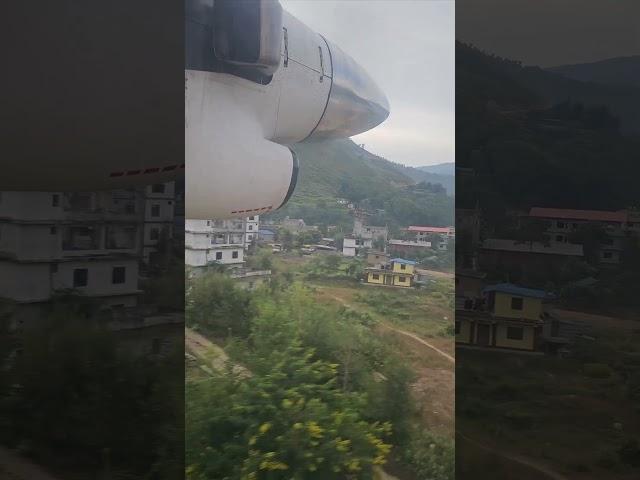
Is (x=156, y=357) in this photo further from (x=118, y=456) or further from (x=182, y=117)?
(x=182, y=117)

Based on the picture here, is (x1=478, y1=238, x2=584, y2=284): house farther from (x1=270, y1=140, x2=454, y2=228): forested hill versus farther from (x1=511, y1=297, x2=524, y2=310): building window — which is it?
(x1=270, y1=140, x2=454, y2=228): forested hill

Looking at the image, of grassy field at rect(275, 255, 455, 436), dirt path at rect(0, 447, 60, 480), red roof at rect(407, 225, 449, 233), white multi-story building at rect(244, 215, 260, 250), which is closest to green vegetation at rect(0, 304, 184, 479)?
dirt path at rect(0, 447, 60, 480)

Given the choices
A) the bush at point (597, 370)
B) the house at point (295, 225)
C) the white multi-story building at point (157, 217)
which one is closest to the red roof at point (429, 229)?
the house at point (295, 225)

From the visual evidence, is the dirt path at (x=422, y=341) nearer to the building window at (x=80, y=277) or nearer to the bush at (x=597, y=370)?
the bush at (x=597, y=370)

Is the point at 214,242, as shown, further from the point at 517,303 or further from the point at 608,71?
the point at 608,71

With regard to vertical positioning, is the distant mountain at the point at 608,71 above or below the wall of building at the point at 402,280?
above

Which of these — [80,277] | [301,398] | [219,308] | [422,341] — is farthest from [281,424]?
[80,277]
